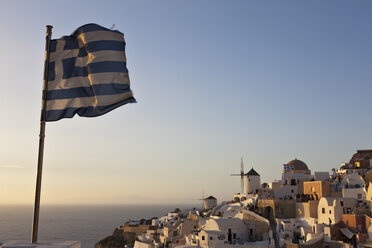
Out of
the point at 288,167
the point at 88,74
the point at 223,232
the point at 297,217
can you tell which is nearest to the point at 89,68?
the point at 88,74

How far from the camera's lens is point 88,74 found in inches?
404

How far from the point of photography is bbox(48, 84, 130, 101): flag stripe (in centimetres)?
992

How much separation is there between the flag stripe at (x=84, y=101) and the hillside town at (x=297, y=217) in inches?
1208

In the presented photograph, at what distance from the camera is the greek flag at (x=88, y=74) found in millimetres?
9961

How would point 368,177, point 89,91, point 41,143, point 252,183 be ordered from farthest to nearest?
1. point 252,183
2. point 368,177
3. point 89,91
4. point 41,143

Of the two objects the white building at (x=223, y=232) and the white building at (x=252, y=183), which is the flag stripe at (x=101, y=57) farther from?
the white building at (x=252, y=183)

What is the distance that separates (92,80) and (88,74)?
266 millimetres

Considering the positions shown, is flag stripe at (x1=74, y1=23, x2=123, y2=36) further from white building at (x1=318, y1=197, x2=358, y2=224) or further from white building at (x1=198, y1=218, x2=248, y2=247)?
white building at (x1=318, y1=197, x2=358, y2=224)

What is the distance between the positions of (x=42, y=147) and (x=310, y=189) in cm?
4623

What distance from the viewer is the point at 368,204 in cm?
4112

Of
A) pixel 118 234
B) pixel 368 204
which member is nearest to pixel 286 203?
pixel 368 204

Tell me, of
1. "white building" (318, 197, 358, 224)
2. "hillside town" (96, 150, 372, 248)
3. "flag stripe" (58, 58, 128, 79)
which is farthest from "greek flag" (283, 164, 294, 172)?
"flag stripe" (58, 58, 128, 79)

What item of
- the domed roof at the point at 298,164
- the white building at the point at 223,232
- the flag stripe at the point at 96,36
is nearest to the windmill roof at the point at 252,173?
the domed roof at the point at 298,164

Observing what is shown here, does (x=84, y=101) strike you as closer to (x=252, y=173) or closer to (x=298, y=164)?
(x=298, y=164)
